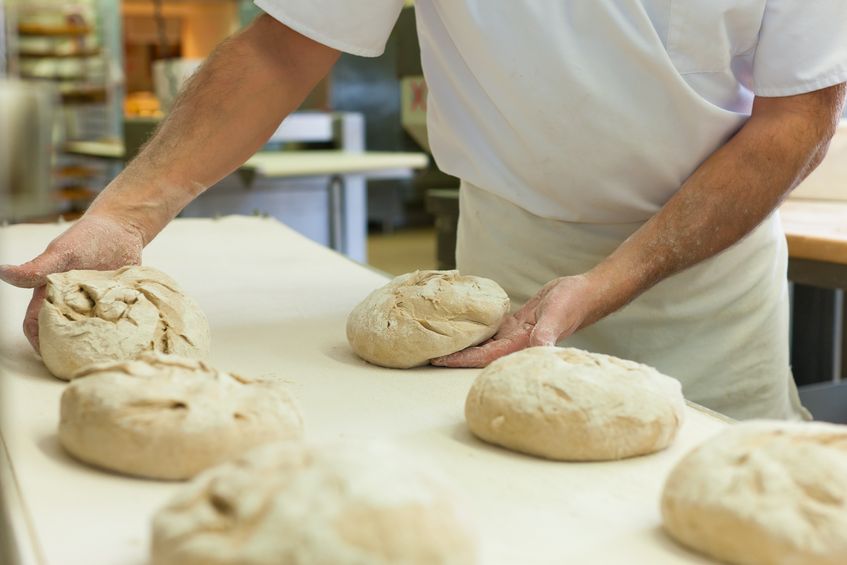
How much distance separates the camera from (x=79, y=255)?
4.38ft

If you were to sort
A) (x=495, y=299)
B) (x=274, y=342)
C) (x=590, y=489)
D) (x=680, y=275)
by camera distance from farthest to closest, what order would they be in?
(x=680, y=275) → (x=274, y=342) → (x=495, y=299) → (x=590, y=489)

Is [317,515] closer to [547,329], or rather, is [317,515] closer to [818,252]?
[547,329]

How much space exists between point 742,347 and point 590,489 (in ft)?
3.05

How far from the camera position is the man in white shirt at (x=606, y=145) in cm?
144

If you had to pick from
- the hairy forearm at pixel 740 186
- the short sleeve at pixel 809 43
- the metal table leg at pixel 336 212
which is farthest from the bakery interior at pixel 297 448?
the metal table leg at pixel 336 212

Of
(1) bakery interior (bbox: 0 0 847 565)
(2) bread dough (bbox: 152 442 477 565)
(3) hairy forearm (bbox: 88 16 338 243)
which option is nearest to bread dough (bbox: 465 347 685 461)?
(1) bakery interior (bbox: 0 0 847 565)

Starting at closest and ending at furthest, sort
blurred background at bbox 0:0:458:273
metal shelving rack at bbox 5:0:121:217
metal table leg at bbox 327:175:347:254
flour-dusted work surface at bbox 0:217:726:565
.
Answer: flour-dusted work surface at bbox 0:217:726:565
blurred background at bbox 0:0:458:273
metal table leg at bbox 327:175:347:254
metal shelving rack at bbox 5:0:121:217

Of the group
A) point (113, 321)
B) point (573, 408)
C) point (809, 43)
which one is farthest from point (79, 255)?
point (809, 43)

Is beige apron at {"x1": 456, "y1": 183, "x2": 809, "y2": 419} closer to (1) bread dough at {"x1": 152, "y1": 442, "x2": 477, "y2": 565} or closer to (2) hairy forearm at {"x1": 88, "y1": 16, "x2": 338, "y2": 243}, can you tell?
(2) hairy forearm at {"x1": 88, "y1": 16, "x2": 338, "y2": 243}

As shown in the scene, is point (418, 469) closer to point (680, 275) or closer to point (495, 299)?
point (495, 299)

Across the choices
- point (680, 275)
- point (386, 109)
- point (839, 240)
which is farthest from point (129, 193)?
point (386, 109)

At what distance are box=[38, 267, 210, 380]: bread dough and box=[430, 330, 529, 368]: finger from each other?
34cm

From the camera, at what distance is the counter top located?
1898 mm

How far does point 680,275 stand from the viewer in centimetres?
160
